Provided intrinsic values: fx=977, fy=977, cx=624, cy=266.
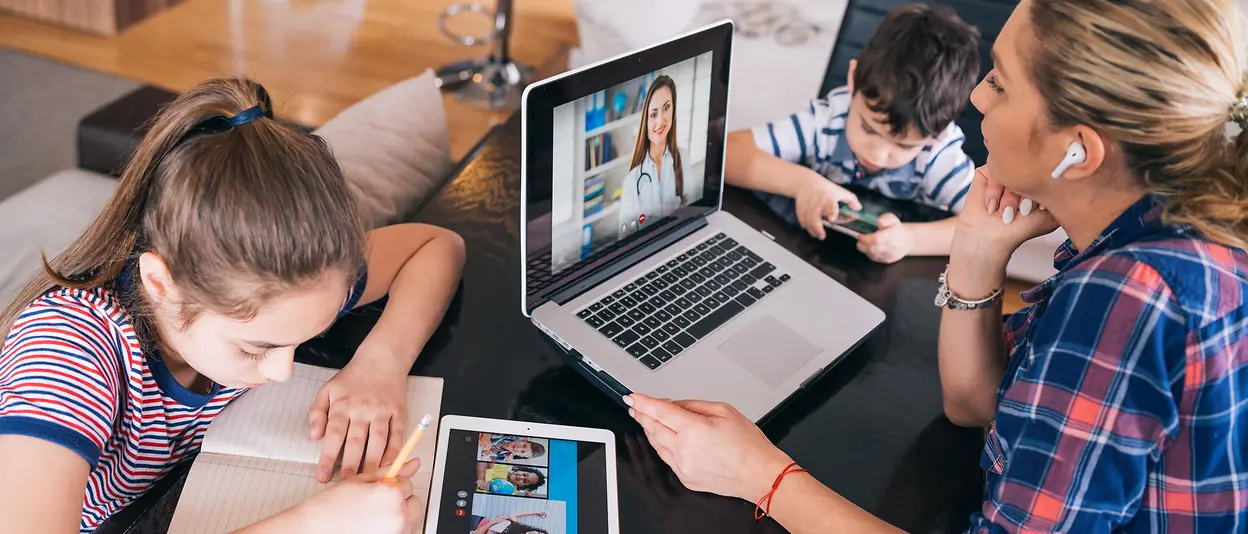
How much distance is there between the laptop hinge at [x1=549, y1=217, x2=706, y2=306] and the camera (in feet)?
3.66

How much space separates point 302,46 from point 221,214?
2.57 metres

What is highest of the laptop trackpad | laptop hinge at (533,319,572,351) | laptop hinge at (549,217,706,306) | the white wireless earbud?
the white wireless earbud

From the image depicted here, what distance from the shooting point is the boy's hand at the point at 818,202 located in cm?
138

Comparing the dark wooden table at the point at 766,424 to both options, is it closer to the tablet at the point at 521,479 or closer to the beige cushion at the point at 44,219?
the tablet at the point at 521,479

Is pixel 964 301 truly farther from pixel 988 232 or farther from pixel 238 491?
pixel 238 491

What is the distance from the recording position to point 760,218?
1.41m

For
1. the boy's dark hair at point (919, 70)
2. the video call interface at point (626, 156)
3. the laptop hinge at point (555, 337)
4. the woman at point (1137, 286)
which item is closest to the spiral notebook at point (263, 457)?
the laptop hinge at point (555, 337)

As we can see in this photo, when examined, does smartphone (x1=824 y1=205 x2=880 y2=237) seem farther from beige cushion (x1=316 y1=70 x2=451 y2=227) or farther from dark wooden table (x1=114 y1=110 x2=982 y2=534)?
beige cushion (x1=316 y1=70 x2=451 y2=227)

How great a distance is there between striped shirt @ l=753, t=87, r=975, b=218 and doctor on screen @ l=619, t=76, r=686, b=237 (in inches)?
14.5

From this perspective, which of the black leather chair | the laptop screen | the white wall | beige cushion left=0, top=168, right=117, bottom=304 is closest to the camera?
the laptop screen

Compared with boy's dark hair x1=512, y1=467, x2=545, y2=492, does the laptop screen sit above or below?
above

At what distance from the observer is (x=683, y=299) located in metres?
1.16

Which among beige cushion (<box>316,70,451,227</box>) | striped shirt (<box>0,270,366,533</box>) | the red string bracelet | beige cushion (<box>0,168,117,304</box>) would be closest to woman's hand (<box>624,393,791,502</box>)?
the red string bracelet

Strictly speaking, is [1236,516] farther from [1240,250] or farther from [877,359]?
[877,359]
